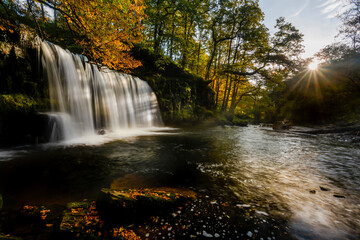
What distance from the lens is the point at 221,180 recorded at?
378 centimetres

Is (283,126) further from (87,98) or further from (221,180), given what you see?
(87,98)

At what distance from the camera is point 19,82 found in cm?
690

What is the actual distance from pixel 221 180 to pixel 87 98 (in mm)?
9849

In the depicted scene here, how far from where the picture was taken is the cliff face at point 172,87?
1720cm

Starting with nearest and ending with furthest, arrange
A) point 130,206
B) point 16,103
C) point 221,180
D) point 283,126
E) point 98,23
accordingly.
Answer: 1. point 130,206
2. point 221,180
3. point 98,23
4. point 16,103
5. point 283,126

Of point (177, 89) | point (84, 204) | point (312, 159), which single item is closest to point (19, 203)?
point (84, 204)

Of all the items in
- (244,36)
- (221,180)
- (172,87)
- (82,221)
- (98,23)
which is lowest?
(221,180)

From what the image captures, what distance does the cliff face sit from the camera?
56.4 ft

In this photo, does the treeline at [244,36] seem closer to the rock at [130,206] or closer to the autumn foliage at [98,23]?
the autumn foliage at [98,23]

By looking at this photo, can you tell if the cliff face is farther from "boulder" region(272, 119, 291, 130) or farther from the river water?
the river water

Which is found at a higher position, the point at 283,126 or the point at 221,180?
the point at 221,180

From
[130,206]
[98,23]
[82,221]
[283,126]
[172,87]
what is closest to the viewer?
[82,221]

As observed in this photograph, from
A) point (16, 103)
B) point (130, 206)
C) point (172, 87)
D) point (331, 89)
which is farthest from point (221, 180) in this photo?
point (331, 89)

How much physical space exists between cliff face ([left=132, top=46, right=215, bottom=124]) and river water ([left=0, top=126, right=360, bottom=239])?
467 inches
